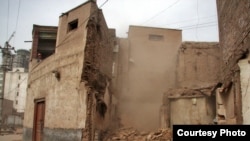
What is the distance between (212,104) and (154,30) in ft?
42.0

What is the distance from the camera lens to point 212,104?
1398 cm

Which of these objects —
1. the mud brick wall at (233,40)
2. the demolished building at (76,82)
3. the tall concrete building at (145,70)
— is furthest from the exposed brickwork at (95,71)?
the tall concrete building at (145,70)

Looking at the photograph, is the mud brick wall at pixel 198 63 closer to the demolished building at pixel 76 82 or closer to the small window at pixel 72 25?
the demolished building at pixel 76 82

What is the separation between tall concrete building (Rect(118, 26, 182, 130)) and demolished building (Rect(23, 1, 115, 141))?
7.42 m

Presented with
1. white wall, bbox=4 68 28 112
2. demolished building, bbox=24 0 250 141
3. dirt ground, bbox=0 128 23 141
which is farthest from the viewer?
white wall, bbox=4 68 28 112

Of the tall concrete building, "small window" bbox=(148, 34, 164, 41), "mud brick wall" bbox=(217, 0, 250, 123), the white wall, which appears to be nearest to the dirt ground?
the tall concrete building

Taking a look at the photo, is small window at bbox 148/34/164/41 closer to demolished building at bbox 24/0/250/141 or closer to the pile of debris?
demolished building at bbox 24/0/250/141

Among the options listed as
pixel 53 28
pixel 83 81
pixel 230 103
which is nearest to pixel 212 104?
pixel 230 103

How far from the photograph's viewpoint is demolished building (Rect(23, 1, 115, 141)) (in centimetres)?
1154

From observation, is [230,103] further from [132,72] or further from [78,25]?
[132,72]

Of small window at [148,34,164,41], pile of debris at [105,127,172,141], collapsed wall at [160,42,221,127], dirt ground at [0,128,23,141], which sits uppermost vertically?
small window at [148,34,164,41]

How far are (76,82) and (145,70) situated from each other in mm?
12822

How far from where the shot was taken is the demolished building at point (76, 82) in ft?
37.9

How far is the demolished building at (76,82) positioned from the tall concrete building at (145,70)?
7.42m
